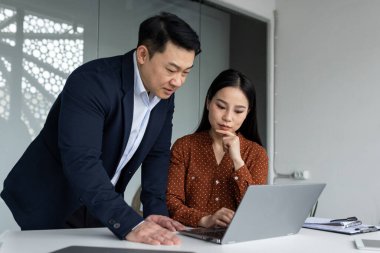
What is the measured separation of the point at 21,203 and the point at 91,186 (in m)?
0.46

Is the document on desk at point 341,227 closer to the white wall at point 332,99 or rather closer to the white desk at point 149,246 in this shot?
the white desk at point 149,246

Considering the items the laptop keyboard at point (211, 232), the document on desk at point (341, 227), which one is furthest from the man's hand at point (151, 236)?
the document on desk at point (341, 227)

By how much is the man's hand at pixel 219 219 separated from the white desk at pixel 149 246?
0.59 feet

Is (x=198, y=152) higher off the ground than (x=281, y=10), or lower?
lower

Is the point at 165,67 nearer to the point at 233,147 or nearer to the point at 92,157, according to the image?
the point at 92,157

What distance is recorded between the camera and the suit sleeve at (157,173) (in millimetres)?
1733

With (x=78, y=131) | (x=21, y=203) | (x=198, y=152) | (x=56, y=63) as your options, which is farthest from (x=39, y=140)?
(x=56, y=63)

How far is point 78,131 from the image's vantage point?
1364mm

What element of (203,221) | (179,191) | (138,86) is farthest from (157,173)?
(138,86)

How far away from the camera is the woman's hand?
1.88 m

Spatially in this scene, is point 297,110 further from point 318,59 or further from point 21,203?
point 21,203

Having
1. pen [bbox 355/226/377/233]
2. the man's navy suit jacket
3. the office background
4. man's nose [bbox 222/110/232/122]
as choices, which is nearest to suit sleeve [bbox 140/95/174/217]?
the man's navy suit jacket

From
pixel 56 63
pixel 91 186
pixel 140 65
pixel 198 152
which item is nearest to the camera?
pixel 91 186

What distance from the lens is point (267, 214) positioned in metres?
1.35
